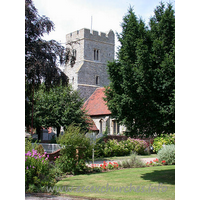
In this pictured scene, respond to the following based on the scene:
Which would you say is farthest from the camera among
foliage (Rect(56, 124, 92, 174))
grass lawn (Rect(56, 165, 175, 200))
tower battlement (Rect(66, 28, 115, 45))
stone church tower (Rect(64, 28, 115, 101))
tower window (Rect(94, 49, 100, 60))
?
tower window (Rect(94, 49, 100, 60))

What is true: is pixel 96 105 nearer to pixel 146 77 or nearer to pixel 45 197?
pixel 146 77

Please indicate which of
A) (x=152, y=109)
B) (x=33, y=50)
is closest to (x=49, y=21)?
(x=33, y=50)

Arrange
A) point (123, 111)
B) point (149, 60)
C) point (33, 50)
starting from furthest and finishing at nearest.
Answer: point (33, 50)
point (123, 111)
point (149, 60)

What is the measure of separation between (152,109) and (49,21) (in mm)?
7408

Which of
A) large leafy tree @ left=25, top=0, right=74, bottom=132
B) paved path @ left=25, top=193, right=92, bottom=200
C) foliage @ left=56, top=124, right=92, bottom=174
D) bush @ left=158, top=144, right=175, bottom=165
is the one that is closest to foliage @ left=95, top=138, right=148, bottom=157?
bush @ left=158, top=144, right=175, bottom=165

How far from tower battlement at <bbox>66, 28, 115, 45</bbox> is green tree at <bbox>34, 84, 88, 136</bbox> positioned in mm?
20322

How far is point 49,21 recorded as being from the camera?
12.6 meters

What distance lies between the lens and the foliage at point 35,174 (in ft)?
24.1

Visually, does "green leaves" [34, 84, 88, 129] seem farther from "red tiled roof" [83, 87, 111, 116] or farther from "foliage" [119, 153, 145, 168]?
"foliage" [119, 153, 145, 168]

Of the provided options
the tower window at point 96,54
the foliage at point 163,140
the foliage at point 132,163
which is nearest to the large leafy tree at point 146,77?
the foliage at point 132,163

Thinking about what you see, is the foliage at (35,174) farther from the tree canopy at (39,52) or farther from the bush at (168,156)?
the bush at (168,156)

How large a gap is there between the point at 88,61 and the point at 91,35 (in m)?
4.88

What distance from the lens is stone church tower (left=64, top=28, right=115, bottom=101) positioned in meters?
40.9
